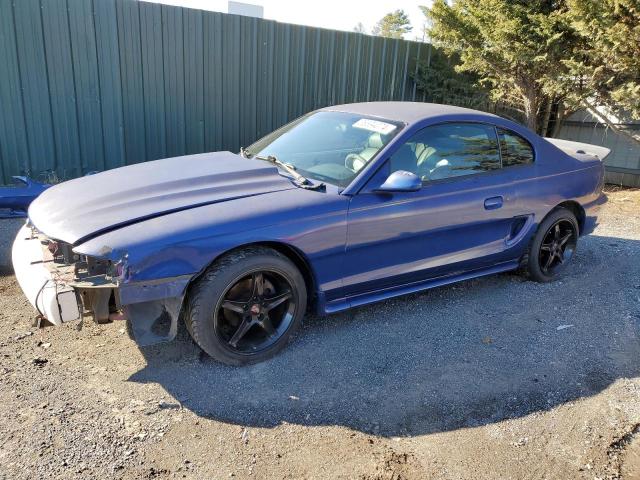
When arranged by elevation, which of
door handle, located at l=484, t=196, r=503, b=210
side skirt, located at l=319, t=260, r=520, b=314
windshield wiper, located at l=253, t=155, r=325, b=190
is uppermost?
windshield wiper, located at l=253, t=155, r=325, b=190

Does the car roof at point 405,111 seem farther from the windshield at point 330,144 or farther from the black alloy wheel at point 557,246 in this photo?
the black alloy wheel at point 557,246

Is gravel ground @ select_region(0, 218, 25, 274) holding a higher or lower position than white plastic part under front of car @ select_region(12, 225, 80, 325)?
lower

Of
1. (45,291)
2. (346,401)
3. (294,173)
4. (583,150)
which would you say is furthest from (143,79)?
(346,401)

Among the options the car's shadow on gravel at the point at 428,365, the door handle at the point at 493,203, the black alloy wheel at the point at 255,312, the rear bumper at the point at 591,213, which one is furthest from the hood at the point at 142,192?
the rear bumper at the point at 591,213

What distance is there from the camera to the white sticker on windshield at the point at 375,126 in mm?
4039

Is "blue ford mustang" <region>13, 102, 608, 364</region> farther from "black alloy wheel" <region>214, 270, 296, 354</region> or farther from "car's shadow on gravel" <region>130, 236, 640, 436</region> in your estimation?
"car's shadow on gravel" <region>130, 236, 640, 436</region>

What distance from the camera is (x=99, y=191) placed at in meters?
3.59

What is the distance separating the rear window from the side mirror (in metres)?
1.26

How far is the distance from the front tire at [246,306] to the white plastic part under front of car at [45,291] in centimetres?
65

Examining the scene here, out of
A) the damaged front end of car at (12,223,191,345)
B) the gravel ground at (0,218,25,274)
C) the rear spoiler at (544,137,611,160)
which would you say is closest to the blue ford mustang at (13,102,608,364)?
the damaged front end of car at (12,223,191,345)

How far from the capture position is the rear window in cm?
459

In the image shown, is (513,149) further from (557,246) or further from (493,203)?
(557,246)

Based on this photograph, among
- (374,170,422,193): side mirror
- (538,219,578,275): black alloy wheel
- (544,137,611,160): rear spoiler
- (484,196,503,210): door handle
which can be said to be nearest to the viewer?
(374,170,422,193): side mirror

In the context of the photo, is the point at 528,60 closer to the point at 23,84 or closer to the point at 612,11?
the point at 612,11
